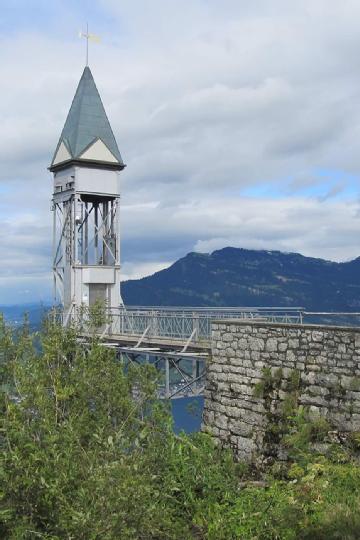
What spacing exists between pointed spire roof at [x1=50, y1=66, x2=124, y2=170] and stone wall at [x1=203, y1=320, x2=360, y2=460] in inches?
675

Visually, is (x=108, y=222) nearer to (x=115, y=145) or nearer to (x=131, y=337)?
(x=115, y=145)

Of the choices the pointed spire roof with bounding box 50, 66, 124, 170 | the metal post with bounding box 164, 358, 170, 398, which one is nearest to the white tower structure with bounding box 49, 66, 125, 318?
the pointed spire roof with bounding box 50, 66, 124, 170

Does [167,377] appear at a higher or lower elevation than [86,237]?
lower

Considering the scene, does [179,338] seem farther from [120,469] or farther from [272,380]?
[120,469]

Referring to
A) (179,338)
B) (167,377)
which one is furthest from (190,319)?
(167,377)

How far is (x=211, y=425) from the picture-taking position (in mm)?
14609

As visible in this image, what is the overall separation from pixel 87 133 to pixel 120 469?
80.8 feet

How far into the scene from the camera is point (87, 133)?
97.8ft

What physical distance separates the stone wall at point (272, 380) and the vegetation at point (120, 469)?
519 millimetres

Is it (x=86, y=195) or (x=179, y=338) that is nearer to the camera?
(x=179, y=338)

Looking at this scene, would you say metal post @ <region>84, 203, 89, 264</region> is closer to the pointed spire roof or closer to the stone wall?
the pointed spire roof

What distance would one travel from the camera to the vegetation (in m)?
7.41

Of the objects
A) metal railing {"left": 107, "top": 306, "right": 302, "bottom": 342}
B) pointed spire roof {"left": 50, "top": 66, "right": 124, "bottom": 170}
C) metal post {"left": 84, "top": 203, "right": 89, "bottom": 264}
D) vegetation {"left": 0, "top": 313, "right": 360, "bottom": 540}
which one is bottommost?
vegetation {"left": 0, "top": 313, "right": 360, "bottom": 540}

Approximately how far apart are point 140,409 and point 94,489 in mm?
2664
